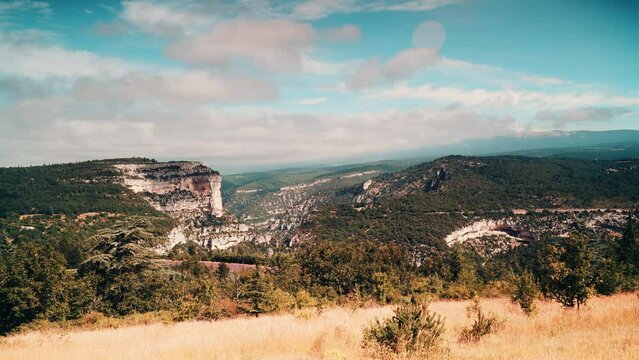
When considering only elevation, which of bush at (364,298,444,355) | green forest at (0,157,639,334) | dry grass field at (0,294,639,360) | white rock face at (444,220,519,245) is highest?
bush at (364,298,444,355)

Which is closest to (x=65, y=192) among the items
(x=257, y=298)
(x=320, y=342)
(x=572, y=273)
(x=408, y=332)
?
(x=257, y=298)

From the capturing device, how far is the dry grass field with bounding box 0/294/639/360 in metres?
8.91

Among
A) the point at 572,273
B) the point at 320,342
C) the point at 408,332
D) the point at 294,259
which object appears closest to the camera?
the point at 408,332

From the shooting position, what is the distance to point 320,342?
34.9 feet

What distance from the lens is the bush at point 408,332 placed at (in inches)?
380

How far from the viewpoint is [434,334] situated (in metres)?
9.97

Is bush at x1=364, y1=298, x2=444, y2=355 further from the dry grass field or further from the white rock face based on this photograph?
the white rock face

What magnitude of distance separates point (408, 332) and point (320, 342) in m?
2.55

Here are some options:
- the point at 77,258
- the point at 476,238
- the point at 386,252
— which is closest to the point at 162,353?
the point at 386,252

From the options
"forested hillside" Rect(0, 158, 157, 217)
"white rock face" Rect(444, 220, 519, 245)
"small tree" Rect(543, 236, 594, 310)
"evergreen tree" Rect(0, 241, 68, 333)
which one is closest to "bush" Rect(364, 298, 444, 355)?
"small tree" Rect(543, 236, 594, 310)

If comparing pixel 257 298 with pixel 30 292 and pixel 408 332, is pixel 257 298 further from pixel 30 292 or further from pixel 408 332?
pixel 408 332

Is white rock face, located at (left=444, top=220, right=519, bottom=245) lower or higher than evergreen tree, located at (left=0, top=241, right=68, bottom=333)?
lower

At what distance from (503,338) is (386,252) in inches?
2204

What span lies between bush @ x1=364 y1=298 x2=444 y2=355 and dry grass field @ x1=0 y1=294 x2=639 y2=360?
1.76 feet
